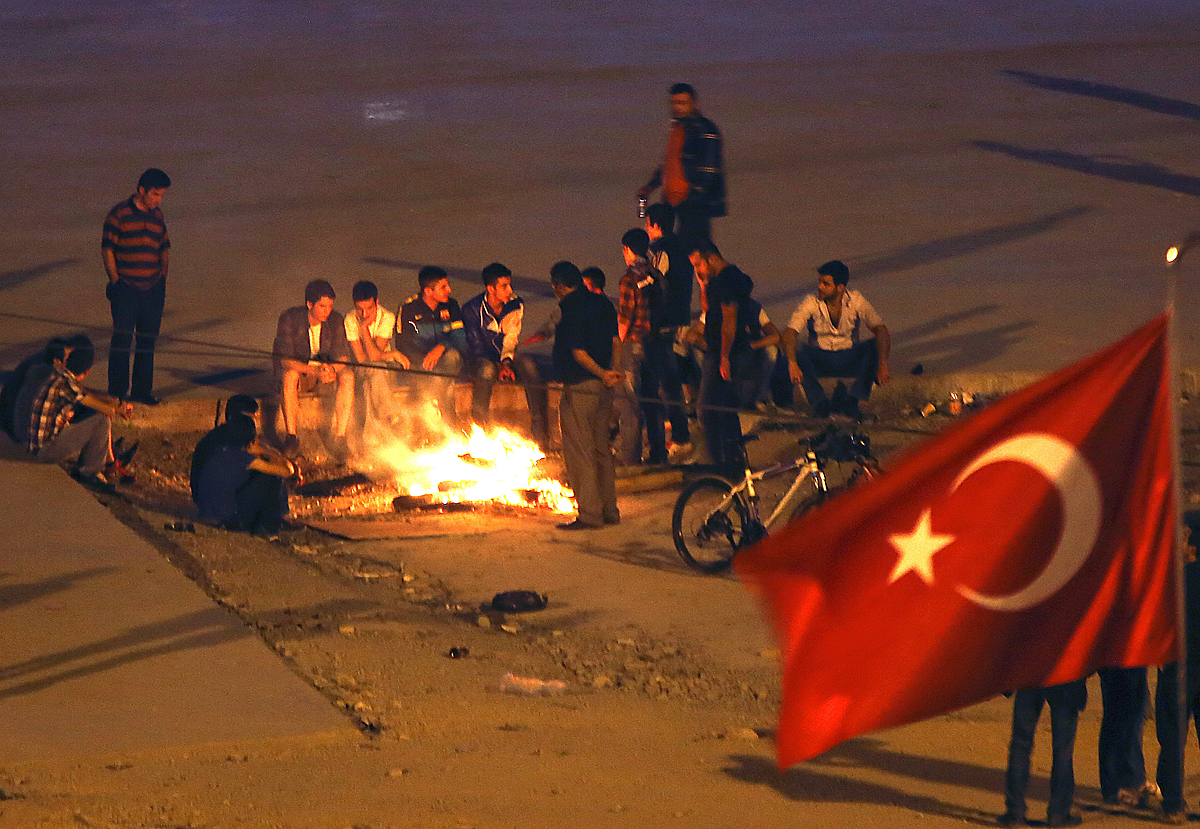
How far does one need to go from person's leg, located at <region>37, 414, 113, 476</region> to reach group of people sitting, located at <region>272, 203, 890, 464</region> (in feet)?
4.88

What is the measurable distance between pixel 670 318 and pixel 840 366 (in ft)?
4.37

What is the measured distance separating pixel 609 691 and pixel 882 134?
16.6 meters

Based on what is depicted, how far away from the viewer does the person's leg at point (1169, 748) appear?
22.5 feet

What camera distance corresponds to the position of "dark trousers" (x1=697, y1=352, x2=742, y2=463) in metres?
12.5

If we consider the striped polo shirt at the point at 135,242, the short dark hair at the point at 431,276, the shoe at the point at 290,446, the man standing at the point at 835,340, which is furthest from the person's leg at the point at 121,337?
the man standing at the point at 835,340

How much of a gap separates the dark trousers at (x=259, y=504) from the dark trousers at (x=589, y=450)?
6.25 feet

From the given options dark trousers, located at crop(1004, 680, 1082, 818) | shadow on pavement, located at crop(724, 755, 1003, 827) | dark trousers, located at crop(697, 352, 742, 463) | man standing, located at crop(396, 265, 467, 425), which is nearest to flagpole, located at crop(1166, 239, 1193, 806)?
dark trousers, located at crop(1004, 680, 1082, 818)

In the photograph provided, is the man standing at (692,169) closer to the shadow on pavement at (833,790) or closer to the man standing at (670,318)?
the man standing at (670,318)

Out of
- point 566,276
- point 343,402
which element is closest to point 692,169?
point 566,276

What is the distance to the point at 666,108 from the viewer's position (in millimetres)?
25562

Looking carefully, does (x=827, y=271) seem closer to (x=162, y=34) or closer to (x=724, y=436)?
(x=724, y=436)

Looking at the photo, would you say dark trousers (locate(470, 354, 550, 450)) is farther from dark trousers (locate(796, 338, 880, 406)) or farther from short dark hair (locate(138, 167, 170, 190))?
short dark hair (locate(138, 167, 170, 190))

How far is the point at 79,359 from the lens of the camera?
1205 centimetres

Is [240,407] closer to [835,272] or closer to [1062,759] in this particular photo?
[835,272]
